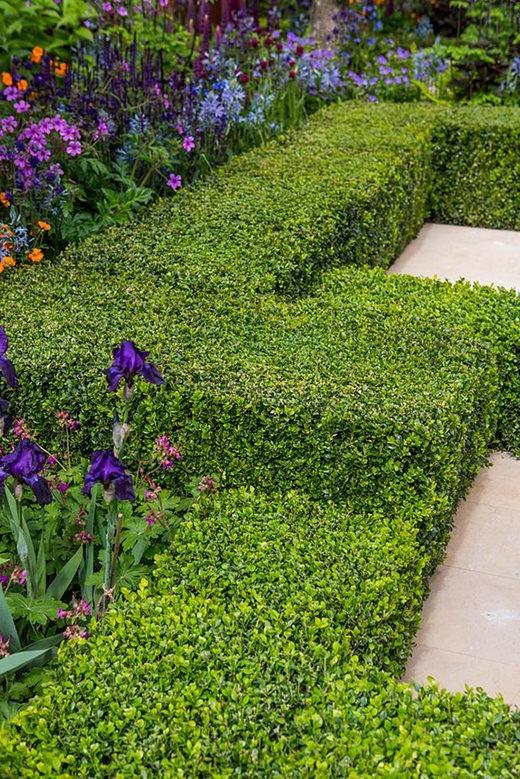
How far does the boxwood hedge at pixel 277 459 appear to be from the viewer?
8.13 ft

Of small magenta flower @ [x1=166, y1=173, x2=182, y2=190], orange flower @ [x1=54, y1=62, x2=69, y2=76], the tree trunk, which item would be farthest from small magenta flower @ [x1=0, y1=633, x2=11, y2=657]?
the tree trunk

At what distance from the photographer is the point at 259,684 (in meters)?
2.61

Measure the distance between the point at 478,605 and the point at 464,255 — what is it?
12.8ft

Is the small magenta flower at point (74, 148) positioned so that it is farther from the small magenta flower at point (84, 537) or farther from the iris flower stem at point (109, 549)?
the iris flower stem at point (109, 549)

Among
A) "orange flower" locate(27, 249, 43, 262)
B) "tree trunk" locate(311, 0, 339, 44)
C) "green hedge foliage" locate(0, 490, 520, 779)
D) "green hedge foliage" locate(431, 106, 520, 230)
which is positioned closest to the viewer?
"green hedge foliage" locate(0, 490, 520, 779)

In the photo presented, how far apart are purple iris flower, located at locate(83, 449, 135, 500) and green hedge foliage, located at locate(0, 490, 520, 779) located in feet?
1.32

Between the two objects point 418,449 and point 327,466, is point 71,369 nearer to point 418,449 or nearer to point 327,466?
point 327,466

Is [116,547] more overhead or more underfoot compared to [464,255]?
more overhead

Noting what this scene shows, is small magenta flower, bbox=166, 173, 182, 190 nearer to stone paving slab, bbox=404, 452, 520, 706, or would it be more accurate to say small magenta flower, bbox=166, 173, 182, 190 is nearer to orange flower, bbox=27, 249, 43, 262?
orange flower, bbox=27, 249, 43, 262

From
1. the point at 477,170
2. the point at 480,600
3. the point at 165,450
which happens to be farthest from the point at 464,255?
the point at 165,450

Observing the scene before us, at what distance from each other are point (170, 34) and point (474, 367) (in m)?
5.48

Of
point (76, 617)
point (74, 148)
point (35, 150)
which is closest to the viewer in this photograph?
point (76, 617)

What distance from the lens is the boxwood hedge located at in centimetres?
248

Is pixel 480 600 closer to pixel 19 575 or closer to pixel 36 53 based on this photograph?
pixel 19 575
